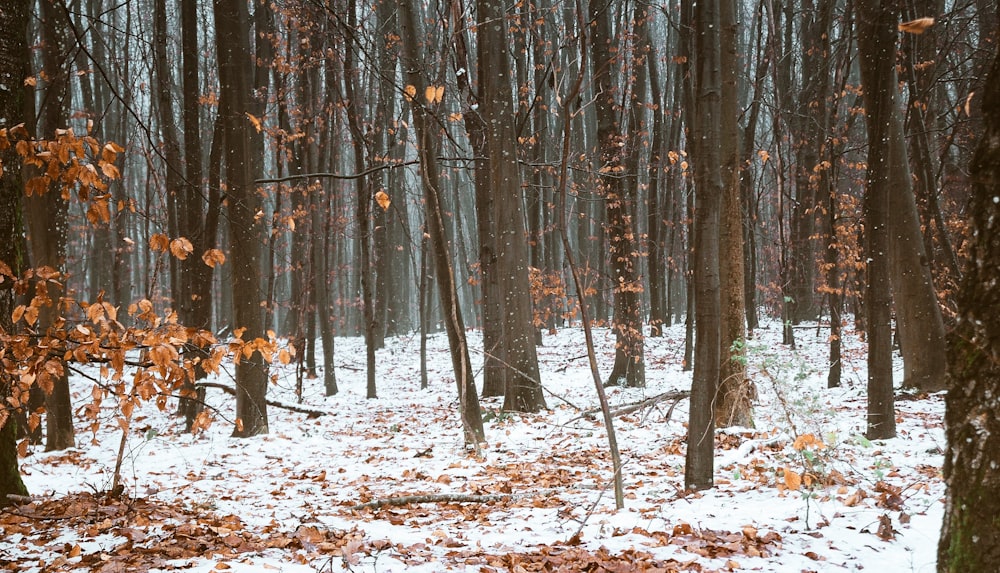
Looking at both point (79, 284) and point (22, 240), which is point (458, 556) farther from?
point (79, 284)

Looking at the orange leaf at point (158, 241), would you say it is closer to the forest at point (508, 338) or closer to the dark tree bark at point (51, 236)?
the forest at point (508, 338)

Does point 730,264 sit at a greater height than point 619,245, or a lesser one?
lesser

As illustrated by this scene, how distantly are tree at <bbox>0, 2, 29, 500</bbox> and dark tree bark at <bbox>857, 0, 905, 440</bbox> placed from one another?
23.0 feet

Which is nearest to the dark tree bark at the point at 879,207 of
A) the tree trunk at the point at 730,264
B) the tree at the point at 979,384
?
the tree trunk at the point at 730,264

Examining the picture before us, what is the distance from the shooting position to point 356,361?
2098cm

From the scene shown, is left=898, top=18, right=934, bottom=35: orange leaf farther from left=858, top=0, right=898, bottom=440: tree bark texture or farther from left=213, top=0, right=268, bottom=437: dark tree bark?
left=213, top=0, right=268, bottom=437: dark tree bark

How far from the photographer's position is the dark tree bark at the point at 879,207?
5.89 metres

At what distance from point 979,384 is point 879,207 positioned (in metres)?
4.62

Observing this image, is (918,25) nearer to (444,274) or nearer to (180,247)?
(180,247)

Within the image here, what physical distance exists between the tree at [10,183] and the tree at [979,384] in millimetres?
5233

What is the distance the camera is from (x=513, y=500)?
5.38 metres

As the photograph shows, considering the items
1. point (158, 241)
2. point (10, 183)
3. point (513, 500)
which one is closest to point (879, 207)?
point (513, 500)

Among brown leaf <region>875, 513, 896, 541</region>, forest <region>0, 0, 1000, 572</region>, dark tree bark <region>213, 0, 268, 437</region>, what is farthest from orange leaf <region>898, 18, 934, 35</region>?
dark tree bark <region>213, 0, 268, 437</region>

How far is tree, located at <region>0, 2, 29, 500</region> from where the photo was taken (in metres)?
4.34
